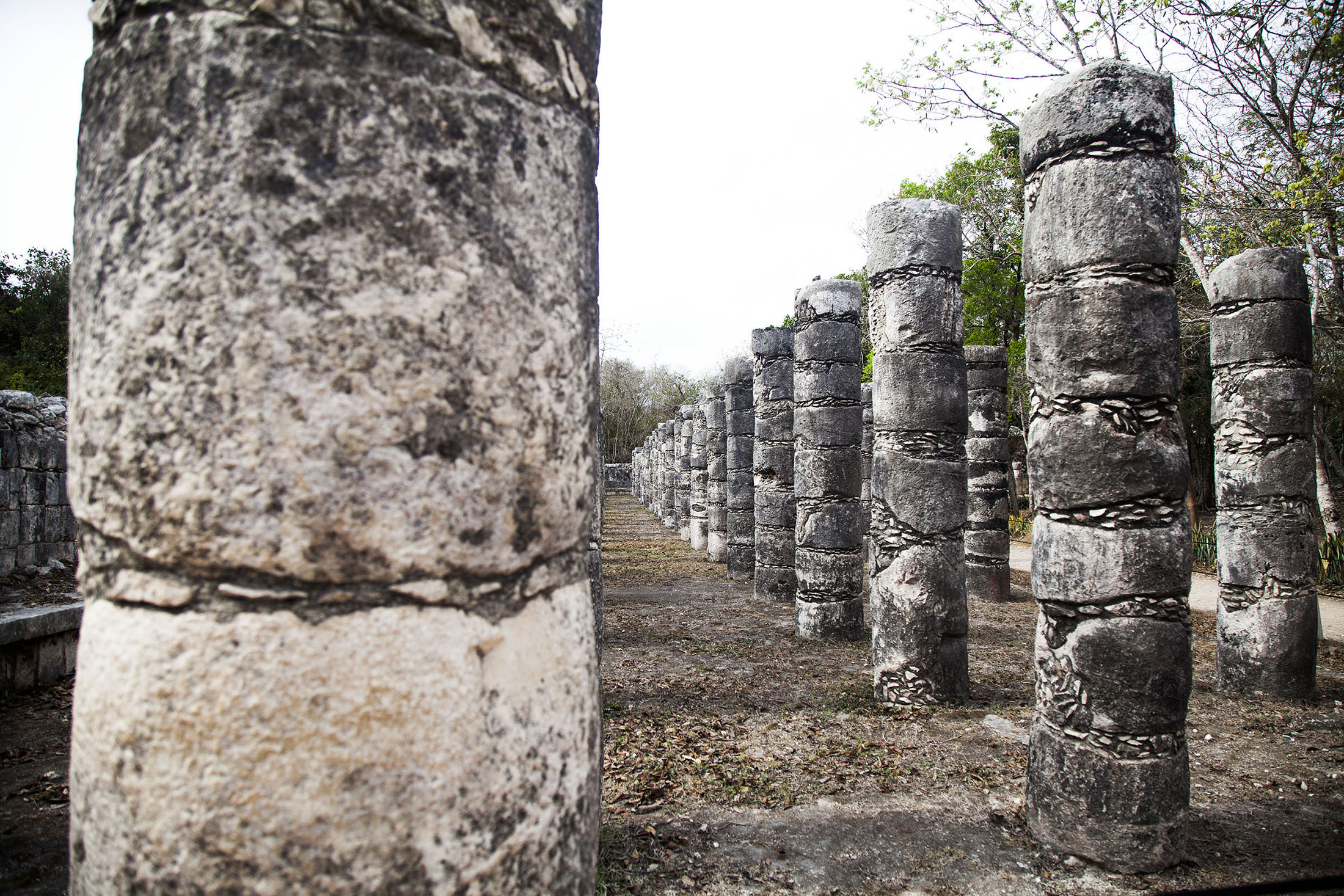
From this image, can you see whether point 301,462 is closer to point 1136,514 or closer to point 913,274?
point 1136,514

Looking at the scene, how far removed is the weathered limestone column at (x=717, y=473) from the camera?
49.9 ft

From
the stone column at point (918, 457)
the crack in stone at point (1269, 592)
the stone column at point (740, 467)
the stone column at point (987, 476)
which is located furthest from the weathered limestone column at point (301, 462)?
the stone column at point (740, 467)

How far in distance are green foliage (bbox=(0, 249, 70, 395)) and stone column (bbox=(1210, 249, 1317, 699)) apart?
64.9ft

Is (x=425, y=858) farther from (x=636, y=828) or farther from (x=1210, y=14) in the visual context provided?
(x=1210, y=14)

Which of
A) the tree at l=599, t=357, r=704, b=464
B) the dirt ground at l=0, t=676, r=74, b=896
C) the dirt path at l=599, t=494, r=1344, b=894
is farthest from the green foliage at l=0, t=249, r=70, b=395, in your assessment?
the tree at l=599, t=357, r=704, b=464

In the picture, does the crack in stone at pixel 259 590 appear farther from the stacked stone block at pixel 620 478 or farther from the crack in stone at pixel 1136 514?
the stacked stone block at pixel 620 478

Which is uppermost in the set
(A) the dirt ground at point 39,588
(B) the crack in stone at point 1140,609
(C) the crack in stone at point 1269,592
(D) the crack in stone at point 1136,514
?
(D) the crack in stone at point 1136,514

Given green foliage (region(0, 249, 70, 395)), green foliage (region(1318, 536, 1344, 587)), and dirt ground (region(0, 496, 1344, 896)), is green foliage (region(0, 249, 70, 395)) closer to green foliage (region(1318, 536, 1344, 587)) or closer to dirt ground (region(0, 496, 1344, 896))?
dirt ground (region(0, 496, 1344, 896))

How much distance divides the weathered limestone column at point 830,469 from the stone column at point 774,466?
200 cm

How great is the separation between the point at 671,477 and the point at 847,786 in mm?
19863

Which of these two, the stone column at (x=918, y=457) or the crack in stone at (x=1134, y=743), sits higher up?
the stone column at (x=918, y=457)

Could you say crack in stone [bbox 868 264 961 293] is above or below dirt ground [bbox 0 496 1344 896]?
above

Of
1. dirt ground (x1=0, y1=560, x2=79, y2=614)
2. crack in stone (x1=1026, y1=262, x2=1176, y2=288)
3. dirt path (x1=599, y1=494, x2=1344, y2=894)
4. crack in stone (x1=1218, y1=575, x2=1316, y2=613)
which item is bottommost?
dirt path (x1=599, y1=494, x2=1344, y2=894)

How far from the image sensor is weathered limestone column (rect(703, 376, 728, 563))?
15.2m
